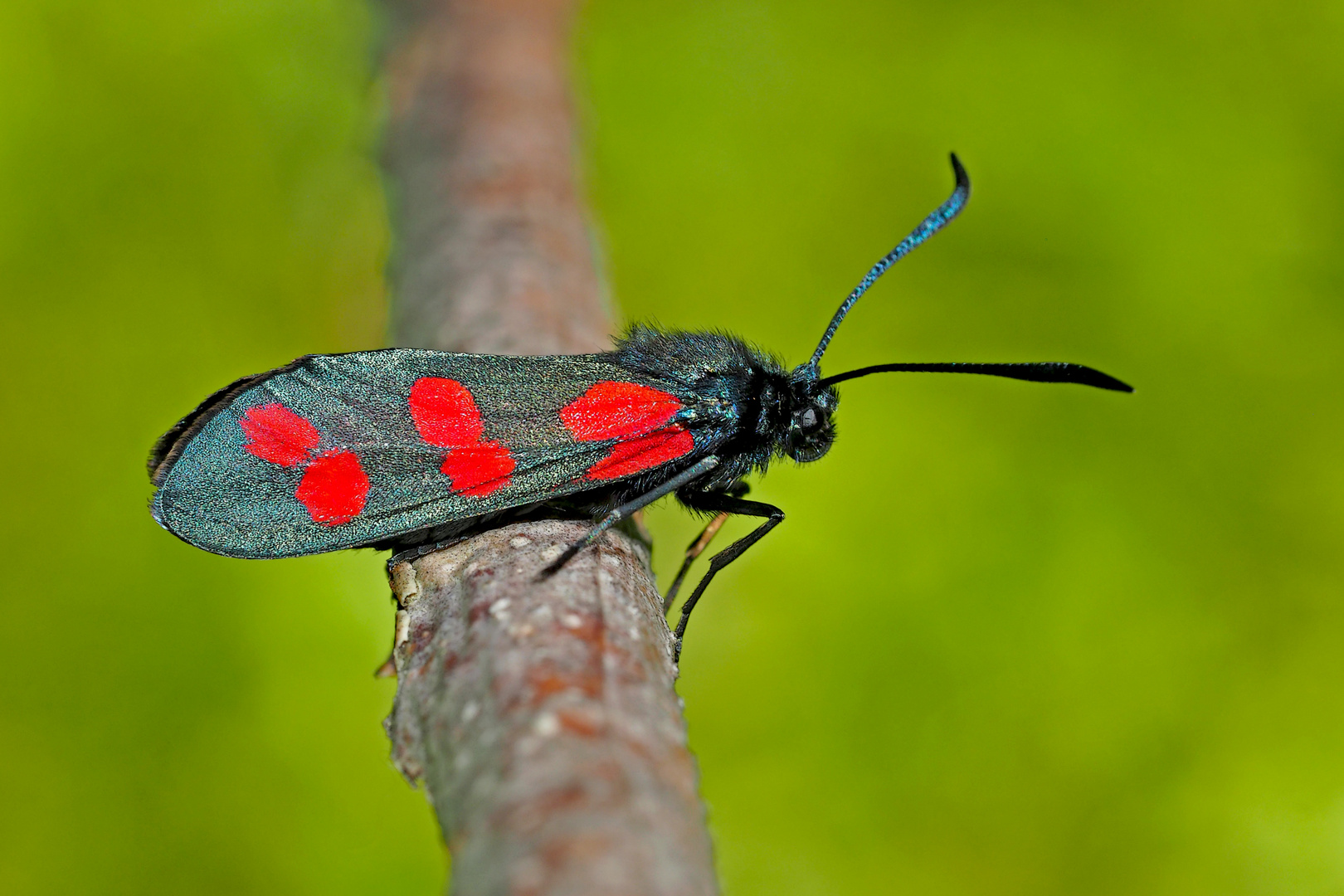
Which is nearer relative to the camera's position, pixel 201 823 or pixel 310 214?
pixel 201 823

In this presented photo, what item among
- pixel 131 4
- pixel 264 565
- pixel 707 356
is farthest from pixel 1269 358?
pixel 131 4

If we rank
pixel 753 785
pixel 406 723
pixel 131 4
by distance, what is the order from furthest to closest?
pixel 131 4
pixel 753 785
pixel 406 723

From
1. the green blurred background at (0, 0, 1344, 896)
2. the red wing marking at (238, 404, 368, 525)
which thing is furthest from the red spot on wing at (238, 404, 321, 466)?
the green blurred background at (0, 0, 1344, 896)

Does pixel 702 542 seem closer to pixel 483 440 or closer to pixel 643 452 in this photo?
pixel 643 452

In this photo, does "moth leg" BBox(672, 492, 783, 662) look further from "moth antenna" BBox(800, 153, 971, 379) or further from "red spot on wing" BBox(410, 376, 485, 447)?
"red spot on wing" BBox(410, 376, 485, 447)

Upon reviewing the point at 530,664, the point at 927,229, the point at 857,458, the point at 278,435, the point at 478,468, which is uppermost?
the point at 927,229

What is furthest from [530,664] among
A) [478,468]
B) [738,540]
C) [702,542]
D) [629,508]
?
[702,542]

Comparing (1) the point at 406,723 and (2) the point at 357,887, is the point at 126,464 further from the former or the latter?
(1) the point at 406,723

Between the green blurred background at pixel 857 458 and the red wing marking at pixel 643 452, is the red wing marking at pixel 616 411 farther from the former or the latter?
the green blurred background at pixel 857 458
